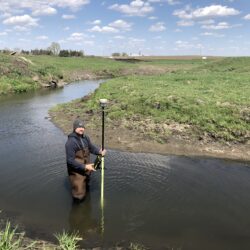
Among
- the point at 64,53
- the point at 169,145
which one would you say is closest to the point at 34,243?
the point at 169,145

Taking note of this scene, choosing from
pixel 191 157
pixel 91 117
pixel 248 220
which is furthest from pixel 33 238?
pixel 91 117

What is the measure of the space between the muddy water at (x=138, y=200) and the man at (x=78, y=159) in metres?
0.60

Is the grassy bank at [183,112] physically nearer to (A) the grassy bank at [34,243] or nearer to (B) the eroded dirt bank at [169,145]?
(B) the eroded dirt bank at [169,145]

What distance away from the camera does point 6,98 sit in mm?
36969

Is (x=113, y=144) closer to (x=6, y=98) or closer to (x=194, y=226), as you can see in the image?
(x=194, y=226)

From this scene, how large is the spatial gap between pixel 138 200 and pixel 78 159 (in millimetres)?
2529

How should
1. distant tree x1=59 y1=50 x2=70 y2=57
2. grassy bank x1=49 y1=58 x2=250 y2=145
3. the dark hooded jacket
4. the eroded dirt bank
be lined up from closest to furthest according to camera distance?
the dark hooded jacket, the eroded dirt bank, grassy bank x1=49 y1=58 x2=250 y2=145, distant tree x1=59 y1=50 x2=70 y2=57

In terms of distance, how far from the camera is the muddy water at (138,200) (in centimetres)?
1039

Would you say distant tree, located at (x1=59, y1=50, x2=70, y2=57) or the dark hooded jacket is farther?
distant tree, located at (x1=59, y1=50, x2=70, y2=57)

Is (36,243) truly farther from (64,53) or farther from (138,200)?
(64,53)

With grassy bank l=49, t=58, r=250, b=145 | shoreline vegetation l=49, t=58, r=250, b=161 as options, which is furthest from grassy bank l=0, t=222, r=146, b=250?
grassy bank l=49, t=58, r=250, b=145

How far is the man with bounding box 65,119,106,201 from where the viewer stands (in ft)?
38.0

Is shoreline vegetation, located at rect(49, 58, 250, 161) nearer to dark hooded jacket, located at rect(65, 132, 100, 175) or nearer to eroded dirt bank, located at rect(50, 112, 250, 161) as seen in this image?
eroded dirt bank, located at rect(50, 112, 250, 161)

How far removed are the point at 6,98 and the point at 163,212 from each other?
29019mm
